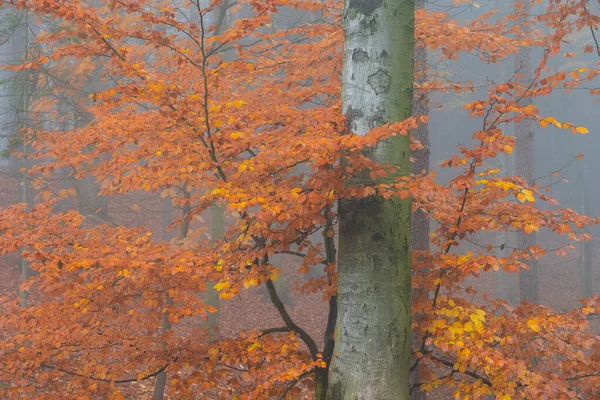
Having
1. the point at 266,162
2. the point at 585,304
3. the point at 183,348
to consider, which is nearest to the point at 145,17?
the point at 266,162

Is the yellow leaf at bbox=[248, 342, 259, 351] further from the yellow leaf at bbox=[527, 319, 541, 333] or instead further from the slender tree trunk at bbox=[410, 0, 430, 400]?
the slender tree trunk at bbox=[410, 0, 430, 400]

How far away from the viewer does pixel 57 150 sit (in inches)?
226

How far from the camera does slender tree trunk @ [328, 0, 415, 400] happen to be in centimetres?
353

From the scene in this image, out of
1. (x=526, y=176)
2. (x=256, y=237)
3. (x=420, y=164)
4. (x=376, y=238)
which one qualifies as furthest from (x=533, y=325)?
(x=526, y=176)

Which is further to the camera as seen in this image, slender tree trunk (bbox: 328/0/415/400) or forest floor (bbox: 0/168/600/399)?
forest floor (bbox: 0/168/600/399)

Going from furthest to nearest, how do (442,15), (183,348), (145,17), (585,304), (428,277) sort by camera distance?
(442,15) → (183,348) → (428,277) → (585,304) → (145,17)

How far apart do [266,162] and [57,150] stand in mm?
3585

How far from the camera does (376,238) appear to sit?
3.60 metres

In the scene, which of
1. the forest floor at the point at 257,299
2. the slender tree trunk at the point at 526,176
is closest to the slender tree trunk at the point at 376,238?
the forest floor at the point at 257,299

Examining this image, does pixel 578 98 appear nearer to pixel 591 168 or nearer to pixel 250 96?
pixel 591 168

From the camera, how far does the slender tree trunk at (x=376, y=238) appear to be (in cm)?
353

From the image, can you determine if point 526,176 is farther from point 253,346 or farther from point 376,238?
point 253,346

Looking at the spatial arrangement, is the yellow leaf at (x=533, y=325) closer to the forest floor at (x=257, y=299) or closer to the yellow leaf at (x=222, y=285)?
the yellow leaf at (x=222, y=285)

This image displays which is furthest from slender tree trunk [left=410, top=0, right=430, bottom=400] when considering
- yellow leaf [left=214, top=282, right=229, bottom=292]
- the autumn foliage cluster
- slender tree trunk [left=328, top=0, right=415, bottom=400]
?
yellow leaf [left=214, top=282, right=229, bottom=292]
